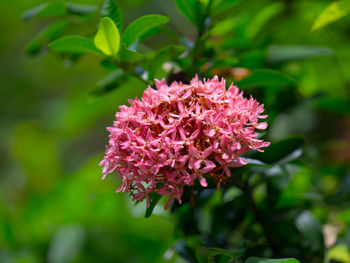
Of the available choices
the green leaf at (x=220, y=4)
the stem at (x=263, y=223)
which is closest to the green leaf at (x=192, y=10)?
the green leaf at (x=220, y=4)

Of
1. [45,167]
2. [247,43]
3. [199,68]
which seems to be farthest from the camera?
[45,167]

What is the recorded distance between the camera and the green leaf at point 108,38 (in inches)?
27.6

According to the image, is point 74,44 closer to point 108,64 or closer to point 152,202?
point 108,64

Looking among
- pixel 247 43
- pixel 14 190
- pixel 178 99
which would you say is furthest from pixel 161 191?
pixel 14 190

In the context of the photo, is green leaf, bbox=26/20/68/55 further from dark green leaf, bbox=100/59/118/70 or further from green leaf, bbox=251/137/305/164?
green leaf, bbox=251/137/305/164

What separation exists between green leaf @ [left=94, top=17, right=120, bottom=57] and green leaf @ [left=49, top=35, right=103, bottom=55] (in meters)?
0.03

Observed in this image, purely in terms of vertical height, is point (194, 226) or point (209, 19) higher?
point (209, 19)

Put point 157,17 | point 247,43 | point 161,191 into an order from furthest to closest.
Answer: point 247,43 → point 157,17 → point 161,191

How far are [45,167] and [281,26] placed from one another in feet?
5.52

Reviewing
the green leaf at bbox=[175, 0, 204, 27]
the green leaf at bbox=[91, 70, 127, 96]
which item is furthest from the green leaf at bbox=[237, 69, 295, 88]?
the green leaf at bbox=[91, 70, 127, 96]

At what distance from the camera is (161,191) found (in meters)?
0.61

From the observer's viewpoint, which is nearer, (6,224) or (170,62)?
(170,62)

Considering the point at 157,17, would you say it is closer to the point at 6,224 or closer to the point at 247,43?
the point at 247,43

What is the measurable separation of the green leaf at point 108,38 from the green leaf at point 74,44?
1.1 inches
